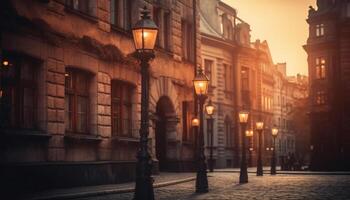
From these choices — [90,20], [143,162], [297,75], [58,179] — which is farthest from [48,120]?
[297,75]

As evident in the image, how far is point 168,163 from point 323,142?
22.1m

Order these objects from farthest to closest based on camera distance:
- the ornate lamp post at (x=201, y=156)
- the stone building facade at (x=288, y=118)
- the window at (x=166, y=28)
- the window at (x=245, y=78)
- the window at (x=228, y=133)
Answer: the stone building facade at (x=288, y=118) → the window at (x=245, y=78) → the window at (x=228, y=133) → the window at (x=166, y=28) → the ornate lamp post at (x=201, y=156)

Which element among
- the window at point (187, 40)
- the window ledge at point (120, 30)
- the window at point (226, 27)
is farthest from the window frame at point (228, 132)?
the window ledge at point (120, 30)

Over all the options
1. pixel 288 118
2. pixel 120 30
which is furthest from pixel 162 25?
pixel 288 118

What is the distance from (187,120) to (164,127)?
9.13 ft

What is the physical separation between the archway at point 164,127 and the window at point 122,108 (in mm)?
4759

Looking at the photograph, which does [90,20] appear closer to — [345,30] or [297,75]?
[345,30]

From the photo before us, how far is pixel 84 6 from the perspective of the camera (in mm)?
23641

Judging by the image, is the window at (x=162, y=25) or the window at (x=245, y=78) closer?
the window at (x=162, y=25)

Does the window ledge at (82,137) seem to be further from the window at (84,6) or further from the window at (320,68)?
the window at (320,68)

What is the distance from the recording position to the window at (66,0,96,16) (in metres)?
22.7

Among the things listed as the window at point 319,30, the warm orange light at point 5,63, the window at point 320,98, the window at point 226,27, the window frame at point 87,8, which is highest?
the window at point 226,27

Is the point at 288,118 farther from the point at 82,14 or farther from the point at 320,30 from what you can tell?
the point at 82,14

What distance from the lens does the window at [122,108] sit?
25.7 meters
